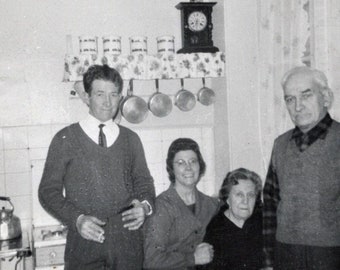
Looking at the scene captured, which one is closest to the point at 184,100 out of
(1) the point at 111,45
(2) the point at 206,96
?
(2) the point at 206,96

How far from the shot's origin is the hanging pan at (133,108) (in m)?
2.84

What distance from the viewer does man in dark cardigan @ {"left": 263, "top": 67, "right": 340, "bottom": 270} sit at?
1.52 meters

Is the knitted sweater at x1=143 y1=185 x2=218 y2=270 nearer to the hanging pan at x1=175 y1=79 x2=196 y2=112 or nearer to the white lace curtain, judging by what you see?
the white lace curtain

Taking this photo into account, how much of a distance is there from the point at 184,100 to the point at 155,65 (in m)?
0.34

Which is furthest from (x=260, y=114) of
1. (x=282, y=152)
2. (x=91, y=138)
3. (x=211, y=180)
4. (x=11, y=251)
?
(x=11, y=251)

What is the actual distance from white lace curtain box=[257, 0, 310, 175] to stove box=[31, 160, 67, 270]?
4.19 ft

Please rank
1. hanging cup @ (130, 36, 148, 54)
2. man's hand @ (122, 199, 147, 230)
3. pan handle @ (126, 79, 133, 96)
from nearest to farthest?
man's hand @ (122, 199, 147, 230), hanging cup @ (130, 36, 148, 54), pan handle @ (126, 79, 133, 96)

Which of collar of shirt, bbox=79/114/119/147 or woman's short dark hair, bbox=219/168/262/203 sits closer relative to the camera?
collar of shirt, bbox=79/114/119/147

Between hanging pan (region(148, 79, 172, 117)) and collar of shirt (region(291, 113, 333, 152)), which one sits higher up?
hanging pan (region(148, 79, 172, 117))

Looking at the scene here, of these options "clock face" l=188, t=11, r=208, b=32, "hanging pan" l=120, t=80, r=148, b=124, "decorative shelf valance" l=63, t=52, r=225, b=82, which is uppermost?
"clock face" l=188, t=11, r=208, b=32

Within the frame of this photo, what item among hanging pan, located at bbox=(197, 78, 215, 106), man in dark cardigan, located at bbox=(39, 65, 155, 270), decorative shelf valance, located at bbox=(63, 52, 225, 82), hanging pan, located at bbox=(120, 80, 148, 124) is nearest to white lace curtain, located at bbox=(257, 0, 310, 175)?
decorative shelf valance, located at bbox=(63, 52, 225, 82)

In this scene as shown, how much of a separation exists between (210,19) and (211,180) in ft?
3.61

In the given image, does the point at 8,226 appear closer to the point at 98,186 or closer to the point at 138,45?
the point at 98,186

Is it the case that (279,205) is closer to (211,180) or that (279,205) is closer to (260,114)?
(260,114)
